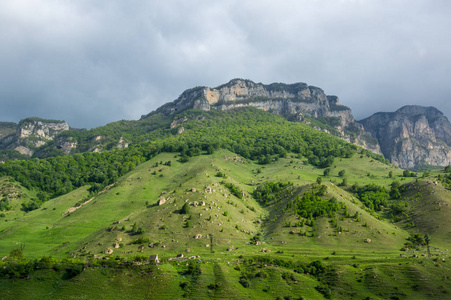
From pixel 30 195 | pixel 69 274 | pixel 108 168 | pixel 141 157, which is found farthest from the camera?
pixel 141 157

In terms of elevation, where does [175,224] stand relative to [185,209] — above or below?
below

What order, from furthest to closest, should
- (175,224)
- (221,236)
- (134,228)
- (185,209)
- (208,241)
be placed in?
(185,209) → (175,224) → (134,228) → (221,236) → (208,241)

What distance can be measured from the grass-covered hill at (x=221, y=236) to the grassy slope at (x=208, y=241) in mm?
300

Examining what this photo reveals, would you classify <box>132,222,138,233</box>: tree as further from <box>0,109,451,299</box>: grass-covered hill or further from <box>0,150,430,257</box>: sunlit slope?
<box>0,150,430,257</box>: sunlit slope

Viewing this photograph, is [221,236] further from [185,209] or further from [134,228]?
[134,228]

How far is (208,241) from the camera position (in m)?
81.9

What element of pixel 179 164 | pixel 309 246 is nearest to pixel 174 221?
pixel 309 246

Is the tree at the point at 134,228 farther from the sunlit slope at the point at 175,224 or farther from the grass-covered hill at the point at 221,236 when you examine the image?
the sunlit slope at the point at 175,224

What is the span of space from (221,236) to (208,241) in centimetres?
519

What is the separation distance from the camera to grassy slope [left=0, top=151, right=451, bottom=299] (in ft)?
195

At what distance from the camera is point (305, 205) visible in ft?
344

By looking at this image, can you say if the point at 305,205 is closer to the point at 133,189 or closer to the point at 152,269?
the point at 152,269

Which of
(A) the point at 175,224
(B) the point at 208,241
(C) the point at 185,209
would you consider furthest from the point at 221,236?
(C) the point at 185,209

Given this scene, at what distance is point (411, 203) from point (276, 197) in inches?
2021
